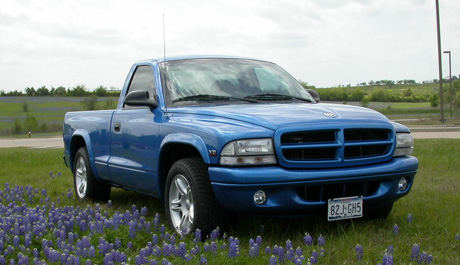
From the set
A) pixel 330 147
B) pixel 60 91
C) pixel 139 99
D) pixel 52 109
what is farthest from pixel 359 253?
pixel 60 91

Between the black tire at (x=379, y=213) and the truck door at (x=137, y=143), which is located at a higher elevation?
the truck door at (x=137, y=143)

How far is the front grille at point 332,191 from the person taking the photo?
4.32 m

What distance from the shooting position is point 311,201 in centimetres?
431

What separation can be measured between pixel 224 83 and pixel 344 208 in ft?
5.91

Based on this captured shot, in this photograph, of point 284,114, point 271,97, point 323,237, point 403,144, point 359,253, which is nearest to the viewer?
point 359,253

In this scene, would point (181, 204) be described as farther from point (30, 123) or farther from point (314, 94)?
point (30, 123)

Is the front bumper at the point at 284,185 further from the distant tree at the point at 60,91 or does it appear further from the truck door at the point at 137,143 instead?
the distant tree at the point at 60,91

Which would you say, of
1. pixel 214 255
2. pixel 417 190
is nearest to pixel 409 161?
pixel 214 255

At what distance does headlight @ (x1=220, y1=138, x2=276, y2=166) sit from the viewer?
4.18 metres

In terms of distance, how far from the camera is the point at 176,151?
504 cm

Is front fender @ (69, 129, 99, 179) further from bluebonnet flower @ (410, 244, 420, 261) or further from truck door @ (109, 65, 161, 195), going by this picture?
bluebonnet flower @ (410, 244, 420, 261)

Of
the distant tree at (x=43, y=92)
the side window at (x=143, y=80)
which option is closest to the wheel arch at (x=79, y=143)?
the side window at (x=143, y=80)

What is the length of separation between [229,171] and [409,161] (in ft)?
5.40

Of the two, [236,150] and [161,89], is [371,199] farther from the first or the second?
[161,89]
